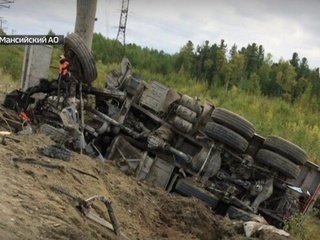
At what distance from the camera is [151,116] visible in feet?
29.5

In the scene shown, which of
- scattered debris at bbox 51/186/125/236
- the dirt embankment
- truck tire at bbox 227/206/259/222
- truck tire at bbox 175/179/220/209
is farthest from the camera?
truck tire at bbox 175/179/220/209

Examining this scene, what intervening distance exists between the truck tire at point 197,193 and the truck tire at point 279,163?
1.00 metres

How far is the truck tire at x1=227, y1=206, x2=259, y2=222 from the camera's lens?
302 inches

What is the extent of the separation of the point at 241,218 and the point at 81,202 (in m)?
3.58

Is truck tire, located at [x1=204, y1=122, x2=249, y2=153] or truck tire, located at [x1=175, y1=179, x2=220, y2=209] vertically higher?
truck tire, located at [x1=204, y1=122, x2=249, y2=153]

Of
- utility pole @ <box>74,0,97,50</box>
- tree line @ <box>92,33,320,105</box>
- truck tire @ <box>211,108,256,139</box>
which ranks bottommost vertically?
tree line @ <box>92,33,320,105</box>

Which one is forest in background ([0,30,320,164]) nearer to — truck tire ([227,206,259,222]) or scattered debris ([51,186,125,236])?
truck tire ([227,206,259,222])

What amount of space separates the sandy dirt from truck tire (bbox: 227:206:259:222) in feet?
1.68

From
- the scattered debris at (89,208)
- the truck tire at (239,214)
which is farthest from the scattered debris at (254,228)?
the scattered debris at (89,208)

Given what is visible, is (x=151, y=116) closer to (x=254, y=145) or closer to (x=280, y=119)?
(x=254, y=145)

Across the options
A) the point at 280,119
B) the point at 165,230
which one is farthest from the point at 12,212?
the point at 280,119

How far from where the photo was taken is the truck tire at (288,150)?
8.24 meters

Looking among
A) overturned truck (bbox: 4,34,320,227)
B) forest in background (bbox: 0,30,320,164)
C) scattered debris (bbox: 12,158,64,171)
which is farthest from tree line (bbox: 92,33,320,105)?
scattered debris (bbox: 12,158,64,171)

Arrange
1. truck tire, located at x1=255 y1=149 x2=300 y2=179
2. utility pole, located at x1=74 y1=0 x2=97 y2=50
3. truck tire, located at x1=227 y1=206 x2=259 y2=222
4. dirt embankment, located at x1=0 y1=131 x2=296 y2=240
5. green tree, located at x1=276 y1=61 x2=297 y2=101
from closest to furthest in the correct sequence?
dirt embankment, located at x1=0 y1=131 x2=296 y2=240 < truck tire, located at x1=227 y1=206 x2=259 y2=222 < truck tire, located at x1=255 y1=149 x2=300 y2=179 < utility pole, located at x1=74 y1=0 x2=97 y2=50 < green tree, located at x1=276 y1=61 x2=297 y2=101
